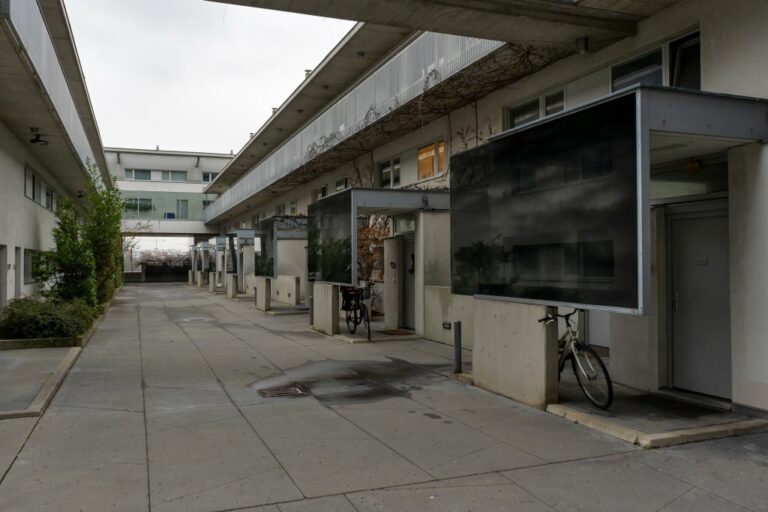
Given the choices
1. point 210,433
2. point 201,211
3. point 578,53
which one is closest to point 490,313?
point 210,433

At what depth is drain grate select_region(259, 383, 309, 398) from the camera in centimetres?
811

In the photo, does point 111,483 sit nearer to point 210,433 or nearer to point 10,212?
point 210,433

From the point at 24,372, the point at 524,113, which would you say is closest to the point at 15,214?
the point at 24,372

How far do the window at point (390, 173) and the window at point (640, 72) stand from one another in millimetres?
8793

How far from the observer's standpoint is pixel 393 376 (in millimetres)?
9500

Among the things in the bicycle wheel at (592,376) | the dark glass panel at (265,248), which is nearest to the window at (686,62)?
the bicycle wheel at (592,376)

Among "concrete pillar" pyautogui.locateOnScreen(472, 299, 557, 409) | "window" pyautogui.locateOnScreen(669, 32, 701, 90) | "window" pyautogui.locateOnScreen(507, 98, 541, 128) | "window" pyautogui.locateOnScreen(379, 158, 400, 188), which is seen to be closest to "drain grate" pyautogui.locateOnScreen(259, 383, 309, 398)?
"concrete pillar" pyautogui.locateOnScreen(472, 299, 557, 409)

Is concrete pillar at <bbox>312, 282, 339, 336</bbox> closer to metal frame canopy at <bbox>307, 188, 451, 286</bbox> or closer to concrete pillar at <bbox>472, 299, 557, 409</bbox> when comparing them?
metal frame canopy at <bbox>307, 188, 451, 286</bbox>

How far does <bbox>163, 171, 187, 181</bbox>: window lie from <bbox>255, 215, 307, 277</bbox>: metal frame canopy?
3697 centimetres

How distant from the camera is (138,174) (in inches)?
2217

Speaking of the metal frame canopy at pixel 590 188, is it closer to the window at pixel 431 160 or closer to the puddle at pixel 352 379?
the puddle at pixel 352 379

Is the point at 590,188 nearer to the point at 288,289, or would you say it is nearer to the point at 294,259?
Result: the point at 288,289

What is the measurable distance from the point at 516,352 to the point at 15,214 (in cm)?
1352

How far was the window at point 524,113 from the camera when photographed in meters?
12.3
